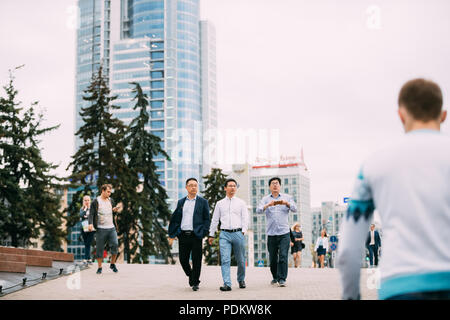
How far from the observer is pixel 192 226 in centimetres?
1129

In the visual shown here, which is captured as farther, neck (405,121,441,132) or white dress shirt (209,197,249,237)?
white dress shirt (209,197,249,237)

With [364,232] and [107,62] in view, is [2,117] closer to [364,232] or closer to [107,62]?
[364,232]

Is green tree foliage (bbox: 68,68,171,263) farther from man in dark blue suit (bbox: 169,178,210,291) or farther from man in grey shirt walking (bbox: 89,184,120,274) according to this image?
man in dark blue suit (bbox: 169,178,210,291)

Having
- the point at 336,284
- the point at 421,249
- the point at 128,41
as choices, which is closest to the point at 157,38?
the point at 128,41

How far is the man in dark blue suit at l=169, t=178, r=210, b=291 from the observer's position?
11.3 metres

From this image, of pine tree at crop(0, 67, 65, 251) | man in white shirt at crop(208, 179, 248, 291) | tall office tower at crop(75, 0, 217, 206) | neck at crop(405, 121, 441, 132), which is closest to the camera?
neck at crop(405, 121, 441, 132)

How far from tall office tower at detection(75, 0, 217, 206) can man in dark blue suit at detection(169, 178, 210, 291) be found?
5460 inches

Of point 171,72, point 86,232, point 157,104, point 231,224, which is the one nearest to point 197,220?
point 231,224

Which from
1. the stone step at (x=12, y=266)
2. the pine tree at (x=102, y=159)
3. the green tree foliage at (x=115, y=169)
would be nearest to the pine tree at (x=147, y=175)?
the green tree foliage at (x=115, y=169)

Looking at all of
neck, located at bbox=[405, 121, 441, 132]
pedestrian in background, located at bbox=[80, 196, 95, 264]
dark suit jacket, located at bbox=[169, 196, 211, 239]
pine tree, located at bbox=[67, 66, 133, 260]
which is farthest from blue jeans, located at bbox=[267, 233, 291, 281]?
pine tree, located at bbox=[67, 66, 133, 260]

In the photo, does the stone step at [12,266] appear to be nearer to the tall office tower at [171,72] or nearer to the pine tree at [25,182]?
the pine tree at [25,182]

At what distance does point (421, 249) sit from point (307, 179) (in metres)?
169

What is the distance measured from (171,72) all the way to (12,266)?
14590 cm

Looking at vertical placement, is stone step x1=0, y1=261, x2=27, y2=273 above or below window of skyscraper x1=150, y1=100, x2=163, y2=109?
below
